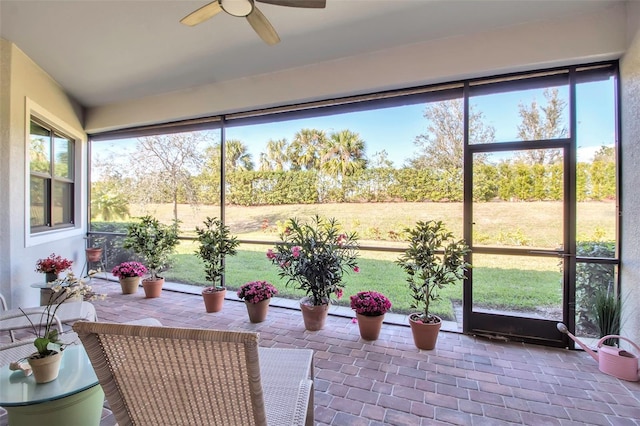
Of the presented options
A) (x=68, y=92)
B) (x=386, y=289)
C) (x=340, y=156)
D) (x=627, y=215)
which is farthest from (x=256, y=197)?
(x=627, y=215)

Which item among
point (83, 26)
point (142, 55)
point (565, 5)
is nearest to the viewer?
point (565, 5)

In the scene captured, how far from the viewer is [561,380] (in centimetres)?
234

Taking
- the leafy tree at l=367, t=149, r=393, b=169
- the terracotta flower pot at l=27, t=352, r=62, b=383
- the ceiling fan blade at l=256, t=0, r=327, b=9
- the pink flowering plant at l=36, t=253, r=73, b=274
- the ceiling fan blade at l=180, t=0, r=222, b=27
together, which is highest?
the ceiling fan blade at l=180, t=0, r=222, b=27

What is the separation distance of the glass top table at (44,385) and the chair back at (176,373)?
68cm

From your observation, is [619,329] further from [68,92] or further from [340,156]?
[68,92]

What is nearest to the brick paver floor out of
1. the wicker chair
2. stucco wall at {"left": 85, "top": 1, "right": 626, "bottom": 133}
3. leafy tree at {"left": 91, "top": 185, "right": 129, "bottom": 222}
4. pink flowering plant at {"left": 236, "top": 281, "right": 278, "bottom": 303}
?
pink flowering plant at {"left": 236, "top": 281, "right": 278, "bottom": 303}

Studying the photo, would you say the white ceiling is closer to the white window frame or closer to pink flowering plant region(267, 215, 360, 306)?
the white window frame

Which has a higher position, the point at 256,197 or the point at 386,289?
the point at 256,197

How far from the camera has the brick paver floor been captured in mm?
1939

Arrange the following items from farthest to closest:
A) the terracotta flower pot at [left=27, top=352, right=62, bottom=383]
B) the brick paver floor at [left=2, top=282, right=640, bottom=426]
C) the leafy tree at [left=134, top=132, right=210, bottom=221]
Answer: the leafy tree at [left=134, top=132, right=210, bottom=221] → the brick paver floor at [left=2, top=282, right=640, bottom=426] → the terracotta flower pot at [left=27, top=352, right=62, bottom=383]

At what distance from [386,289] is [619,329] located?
8.46ft

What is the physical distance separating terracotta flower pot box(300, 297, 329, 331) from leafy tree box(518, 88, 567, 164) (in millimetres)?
2759

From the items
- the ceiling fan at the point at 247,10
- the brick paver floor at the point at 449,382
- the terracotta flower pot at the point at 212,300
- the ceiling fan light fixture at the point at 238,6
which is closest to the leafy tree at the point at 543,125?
the brick paver floor at the point at 449,382

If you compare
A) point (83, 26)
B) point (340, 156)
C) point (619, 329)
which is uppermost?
point (83, 26)
